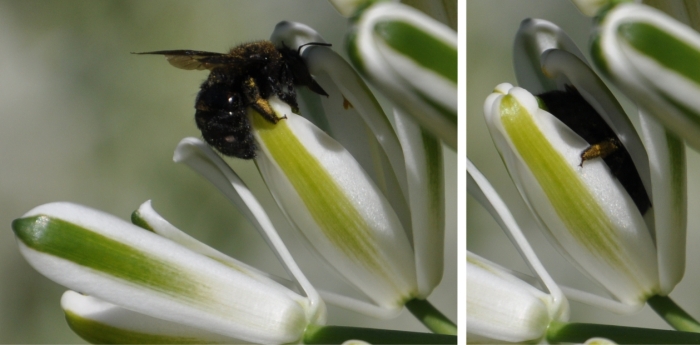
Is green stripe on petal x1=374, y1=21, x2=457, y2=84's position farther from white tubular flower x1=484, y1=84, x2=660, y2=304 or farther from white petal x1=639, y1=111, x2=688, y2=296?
white petal x1=639, y1=111, x2=688, y2=296

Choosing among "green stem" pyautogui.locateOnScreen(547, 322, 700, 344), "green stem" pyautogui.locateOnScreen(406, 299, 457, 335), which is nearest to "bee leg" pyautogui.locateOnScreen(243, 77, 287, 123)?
"green stem" pyautogui.locateOnScreen(406, 299, 457, 335)

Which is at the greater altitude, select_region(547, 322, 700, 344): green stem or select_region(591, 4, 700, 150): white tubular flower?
select_region(591, 4, 700, 150): white tubular flower

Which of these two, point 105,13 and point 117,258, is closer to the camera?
point 117,258

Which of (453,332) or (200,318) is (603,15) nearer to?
(453,332)

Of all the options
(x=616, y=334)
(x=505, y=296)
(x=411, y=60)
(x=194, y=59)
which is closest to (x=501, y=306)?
(x=505, y=296)

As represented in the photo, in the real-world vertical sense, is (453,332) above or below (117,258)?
below

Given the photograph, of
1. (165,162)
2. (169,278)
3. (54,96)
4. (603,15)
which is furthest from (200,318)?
(603,15)
